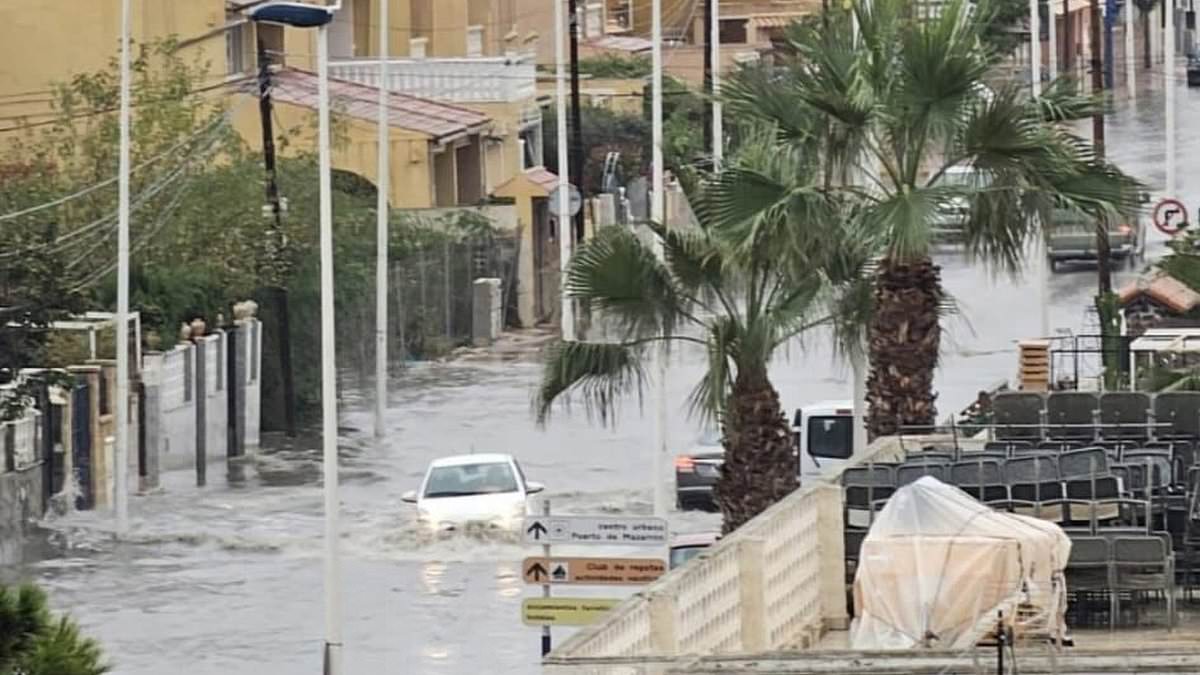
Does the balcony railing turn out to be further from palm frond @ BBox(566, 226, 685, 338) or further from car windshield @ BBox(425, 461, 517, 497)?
palm frond @ BBox(566, 226, 685, 338)

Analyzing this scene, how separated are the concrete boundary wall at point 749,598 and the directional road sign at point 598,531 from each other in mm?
1405

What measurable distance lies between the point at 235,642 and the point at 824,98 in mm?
7802

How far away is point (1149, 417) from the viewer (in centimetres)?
2348

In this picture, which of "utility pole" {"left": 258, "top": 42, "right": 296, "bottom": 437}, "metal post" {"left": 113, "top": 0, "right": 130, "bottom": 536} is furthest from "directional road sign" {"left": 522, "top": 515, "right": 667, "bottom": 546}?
"utility pole" {"left": 258, "top": 42, "right": 296, "bottom": 437}

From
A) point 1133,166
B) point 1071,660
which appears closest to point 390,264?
point 1133,166

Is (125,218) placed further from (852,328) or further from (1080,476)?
(1080,476)

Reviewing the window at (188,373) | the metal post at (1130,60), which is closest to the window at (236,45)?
the window at (188,373)

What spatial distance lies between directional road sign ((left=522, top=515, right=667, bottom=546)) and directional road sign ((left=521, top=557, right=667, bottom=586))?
0.41 ft

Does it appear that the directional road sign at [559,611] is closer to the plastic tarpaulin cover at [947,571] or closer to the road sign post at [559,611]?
the road sign post at [559,611]

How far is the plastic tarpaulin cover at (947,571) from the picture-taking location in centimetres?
1619

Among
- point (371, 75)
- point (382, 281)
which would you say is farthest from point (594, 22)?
point (382, 281)


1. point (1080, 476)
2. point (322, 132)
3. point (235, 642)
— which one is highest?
point (322, 132)

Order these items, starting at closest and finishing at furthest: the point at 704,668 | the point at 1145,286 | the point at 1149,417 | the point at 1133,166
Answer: the point at 704,668 → the point at 1149,417 → the point at 1145,286 → the point at 1133,166

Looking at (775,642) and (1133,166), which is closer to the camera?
(775,642)
